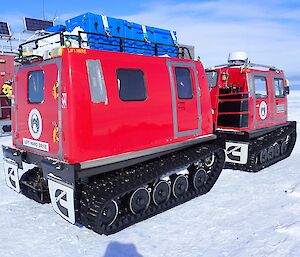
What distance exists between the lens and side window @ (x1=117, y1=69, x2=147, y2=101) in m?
4.58

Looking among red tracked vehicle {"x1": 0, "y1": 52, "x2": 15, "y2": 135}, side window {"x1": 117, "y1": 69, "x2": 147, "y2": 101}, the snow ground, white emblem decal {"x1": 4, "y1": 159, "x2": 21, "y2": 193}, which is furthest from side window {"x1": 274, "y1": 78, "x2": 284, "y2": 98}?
red tracked vehicle {"x1": 0, "y1": 52, "x2": 15, "y2": 135}

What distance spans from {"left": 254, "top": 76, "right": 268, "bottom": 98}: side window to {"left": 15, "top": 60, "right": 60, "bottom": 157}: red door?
222 inches

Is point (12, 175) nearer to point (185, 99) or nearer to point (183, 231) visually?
point (183, 231)

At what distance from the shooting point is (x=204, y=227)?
15.5 ft

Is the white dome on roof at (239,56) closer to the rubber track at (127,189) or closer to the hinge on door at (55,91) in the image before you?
the rubber track at (127,189)

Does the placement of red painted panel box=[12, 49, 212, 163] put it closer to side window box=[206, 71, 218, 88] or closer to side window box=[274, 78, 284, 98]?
side window box=[206, 71, 218, 88]

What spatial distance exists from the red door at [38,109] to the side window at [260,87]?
18.5 ft

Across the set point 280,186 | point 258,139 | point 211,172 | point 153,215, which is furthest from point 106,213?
point 258,139

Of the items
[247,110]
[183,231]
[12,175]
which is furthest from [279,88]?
[12,175]

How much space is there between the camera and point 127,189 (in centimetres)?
458

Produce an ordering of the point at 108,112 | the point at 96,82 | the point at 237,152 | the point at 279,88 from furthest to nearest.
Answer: the point at 279,88 < the point at 237,152 < the point at 108,112 < the point at 96,82

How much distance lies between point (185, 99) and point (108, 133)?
1897 mm

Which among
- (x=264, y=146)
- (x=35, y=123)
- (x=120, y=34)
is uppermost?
(x=120, y=34)

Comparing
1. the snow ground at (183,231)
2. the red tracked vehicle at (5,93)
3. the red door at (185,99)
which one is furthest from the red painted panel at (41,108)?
the red tracked vehicle at (5,93)
